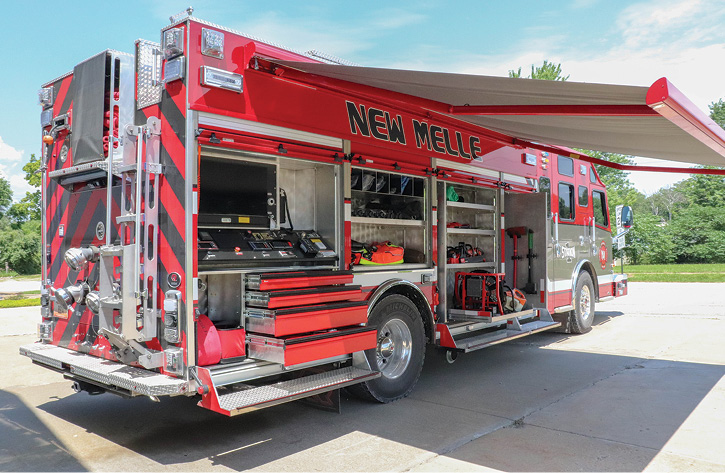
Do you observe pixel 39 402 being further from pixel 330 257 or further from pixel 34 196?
pixel 34 196

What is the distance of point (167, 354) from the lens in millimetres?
4129

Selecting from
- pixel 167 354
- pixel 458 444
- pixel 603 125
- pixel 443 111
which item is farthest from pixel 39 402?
pixel 603 125

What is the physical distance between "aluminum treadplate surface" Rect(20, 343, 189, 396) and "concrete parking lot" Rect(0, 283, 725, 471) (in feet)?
1.86

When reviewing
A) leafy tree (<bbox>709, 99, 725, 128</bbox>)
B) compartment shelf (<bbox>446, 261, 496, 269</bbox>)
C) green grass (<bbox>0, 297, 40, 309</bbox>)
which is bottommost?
green grass (<bbox>0, 297, 40, 309</bbox>)

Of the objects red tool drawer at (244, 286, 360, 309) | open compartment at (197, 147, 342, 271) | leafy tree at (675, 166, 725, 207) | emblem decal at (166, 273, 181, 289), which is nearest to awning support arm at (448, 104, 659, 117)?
open compartment at (197, 147, 342, 271)

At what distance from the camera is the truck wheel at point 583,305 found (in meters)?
9.50

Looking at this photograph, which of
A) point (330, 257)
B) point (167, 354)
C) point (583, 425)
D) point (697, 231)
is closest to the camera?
point (167, 354)

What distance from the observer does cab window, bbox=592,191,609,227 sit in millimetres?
10234

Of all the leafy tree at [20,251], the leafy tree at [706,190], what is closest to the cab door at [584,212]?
the leafy tree at [20,251]

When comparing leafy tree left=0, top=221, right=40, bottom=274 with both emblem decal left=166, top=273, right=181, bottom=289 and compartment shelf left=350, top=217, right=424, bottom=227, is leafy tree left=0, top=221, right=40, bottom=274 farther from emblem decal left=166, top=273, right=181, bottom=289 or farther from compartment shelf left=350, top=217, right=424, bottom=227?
emblem decal left=166, top=273, right=181, bottom=289

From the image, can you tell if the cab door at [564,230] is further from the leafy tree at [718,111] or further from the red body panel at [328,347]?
the leafy tree at [718,111]

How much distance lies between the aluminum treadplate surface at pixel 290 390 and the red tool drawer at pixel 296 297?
0.62m

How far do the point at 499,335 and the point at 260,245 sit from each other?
3496mm

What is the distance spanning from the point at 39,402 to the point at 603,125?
20.5 ft
